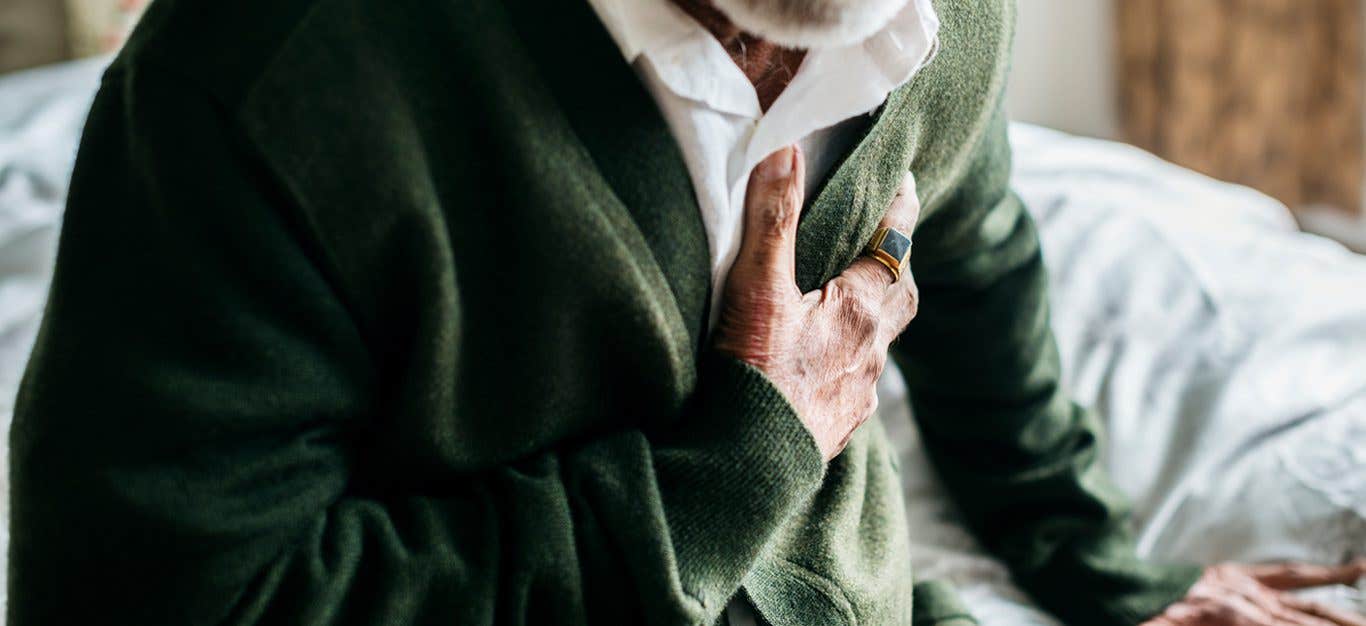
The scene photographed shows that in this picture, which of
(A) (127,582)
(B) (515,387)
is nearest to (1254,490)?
(B) (515,387)

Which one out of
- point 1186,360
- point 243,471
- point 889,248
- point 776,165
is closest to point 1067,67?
point 1186,360

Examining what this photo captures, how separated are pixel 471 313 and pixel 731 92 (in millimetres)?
176

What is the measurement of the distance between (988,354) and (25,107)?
58.1 inches

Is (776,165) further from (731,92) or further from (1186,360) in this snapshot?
(1186,360)

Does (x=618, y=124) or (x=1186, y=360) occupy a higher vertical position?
(x=618, y=124)

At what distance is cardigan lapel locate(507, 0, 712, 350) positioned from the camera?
1.94 feet

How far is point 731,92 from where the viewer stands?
2.09 ft

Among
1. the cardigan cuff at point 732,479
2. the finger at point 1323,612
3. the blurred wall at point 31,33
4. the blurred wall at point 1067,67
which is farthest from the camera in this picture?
the blurred wall at point 1067,67

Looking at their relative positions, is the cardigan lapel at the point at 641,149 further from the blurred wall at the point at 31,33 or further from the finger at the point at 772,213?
the blurred wall at the point at 31,33

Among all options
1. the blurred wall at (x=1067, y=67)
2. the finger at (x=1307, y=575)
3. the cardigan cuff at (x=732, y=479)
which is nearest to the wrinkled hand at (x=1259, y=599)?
the finger at (x=1307, y=575)

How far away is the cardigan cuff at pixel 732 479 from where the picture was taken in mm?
645

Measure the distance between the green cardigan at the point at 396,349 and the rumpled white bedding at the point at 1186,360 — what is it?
537 millimetres

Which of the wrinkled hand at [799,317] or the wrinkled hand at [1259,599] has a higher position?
the wrinkled hand at [799,317]

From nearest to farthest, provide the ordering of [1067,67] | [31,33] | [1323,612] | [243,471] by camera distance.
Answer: [243,471] → [1323,612] → [31,33] → [1067,67]
